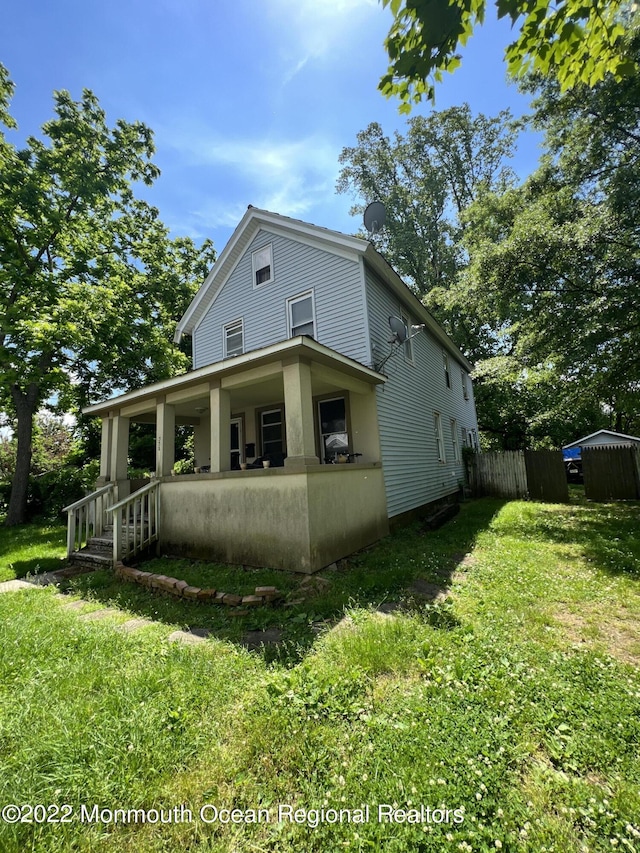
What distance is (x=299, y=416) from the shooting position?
5812mm

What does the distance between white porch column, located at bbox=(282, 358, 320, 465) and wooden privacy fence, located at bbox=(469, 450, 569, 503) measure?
35.0ft

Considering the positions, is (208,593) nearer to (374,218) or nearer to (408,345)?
(408,345)

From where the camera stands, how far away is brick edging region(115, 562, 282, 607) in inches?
183

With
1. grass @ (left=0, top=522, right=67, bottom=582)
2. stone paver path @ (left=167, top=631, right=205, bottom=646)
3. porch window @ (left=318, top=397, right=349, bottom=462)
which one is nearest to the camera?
stone paver path @ (left=167, top=631, right=205, bottom=646)

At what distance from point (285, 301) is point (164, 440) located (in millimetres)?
5046

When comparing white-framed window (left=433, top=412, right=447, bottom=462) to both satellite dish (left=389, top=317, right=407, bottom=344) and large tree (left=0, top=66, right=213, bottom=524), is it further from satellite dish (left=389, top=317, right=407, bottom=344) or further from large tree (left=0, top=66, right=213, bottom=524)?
large tree (left=0, top=66, right=213, bottom=524)

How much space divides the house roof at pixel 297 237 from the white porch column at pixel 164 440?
5070mm

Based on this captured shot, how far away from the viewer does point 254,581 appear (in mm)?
5422

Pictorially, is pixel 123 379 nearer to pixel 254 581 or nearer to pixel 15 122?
pixel 15 122

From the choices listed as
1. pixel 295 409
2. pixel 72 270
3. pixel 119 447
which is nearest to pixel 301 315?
pixel 295 409

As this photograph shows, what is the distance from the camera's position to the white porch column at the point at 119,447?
930 cm

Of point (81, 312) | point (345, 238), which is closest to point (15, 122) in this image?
point (81, 312)

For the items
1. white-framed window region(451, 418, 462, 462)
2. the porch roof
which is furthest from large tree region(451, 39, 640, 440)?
the porch roof

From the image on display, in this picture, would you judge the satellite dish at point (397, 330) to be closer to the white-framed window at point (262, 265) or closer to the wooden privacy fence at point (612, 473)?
the white-framed window at point (262, 265)
